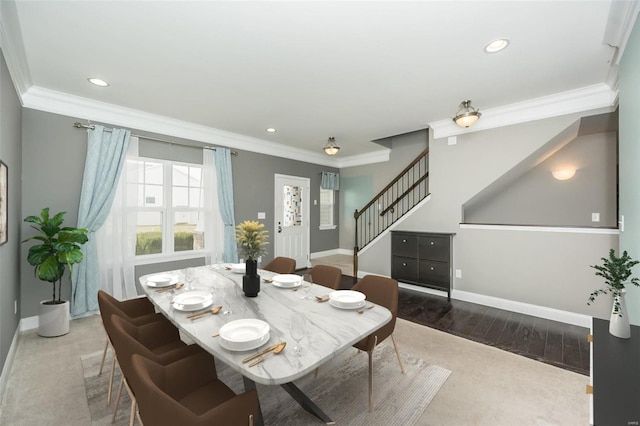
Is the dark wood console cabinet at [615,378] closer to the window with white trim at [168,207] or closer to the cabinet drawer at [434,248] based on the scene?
the cabinet drawer at [434,248]

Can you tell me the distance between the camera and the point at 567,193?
4348 mm

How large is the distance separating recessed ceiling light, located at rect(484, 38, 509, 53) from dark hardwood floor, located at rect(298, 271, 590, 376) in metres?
2.89

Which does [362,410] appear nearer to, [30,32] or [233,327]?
[233,327]

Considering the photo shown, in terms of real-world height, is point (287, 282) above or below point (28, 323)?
above

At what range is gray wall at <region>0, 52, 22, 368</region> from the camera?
2.29m

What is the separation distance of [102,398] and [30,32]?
296cm

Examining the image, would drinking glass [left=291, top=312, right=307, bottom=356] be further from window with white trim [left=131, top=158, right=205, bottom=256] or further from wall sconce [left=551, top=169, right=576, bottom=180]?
wall sconce [left=551, top=169, right=576, bottom=180]

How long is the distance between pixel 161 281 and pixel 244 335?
1.27 meters

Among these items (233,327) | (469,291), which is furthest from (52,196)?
(469,291)

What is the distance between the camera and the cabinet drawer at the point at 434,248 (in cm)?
423

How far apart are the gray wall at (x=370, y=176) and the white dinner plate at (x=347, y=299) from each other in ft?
16.0

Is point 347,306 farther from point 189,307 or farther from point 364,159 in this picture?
point 364,159

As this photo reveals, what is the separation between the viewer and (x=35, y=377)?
7.46 ft

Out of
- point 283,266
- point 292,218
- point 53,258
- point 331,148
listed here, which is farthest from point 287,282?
point 292,218
